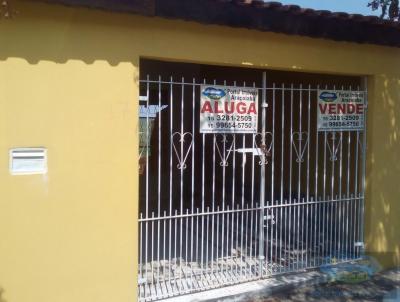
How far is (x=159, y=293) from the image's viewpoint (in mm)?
4668

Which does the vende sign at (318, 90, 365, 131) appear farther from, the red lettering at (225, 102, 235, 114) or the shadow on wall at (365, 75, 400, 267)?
the red lettering at (225, 102, 235, 114)

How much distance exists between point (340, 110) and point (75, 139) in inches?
133

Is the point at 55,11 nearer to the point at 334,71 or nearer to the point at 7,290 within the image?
the point at 7,290

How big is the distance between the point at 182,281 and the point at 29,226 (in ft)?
6.10

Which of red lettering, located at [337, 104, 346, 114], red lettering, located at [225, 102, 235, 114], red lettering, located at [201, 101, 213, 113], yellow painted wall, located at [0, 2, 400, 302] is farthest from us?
red lettering, located at [337, 104, 346, 114]

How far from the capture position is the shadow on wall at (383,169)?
5914 mm

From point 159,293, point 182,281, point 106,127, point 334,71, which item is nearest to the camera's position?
point 106,127

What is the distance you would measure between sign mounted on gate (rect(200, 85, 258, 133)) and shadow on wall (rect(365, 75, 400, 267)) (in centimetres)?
181

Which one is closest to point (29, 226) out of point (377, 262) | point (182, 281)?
point (182, 281)

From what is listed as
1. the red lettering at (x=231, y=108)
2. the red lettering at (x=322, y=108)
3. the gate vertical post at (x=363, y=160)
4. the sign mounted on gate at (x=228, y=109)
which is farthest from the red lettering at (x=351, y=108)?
the red lettering at (x=231, y=108)

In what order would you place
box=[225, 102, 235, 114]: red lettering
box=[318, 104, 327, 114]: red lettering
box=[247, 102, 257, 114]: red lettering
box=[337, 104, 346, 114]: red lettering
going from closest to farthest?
box=[225, 102, 235, 114]: red lettering
box=[247, 102, 257, 114]: red lettering
box=[318, 104, 327, 114]: red lettering
box=[337, 104, 346, 114]: red lettering

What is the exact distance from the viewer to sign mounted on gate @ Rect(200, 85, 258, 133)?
476 cm

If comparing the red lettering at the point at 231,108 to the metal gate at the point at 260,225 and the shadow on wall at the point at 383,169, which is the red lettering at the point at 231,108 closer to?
the metal gate at the point at 260,225

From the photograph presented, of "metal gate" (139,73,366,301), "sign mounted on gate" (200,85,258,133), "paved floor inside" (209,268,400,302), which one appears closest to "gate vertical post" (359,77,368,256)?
"metal gate" (139,73,366,301)
